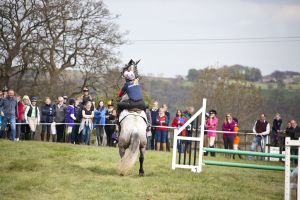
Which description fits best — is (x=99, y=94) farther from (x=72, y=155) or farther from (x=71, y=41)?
(x=72, y=155)

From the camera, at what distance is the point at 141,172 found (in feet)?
47.9

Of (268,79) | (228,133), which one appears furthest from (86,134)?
(268,79)

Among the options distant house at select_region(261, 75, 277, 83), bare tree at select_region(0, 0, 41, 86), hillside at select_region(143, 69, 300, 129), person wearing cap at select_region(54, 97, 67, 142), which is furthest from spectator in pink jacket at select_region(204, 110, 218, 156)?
distant house at select_region(261, 75, 277, 83)

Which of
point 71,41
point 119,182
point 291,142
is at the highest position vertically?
point 71,41

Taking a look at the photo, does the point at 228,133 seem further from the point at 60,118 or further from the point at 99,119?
the point at 60,118

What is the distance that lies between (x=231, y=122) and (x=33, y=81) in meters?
19.3

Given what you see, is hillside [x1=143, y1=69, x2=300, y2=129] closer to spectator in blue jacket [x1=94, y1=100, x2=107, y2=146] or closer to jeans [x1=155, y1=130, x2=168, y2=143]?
jeans [x1=155, y1=130, x2=168, y2=143]

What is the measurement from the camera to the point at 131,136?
47.1 feet

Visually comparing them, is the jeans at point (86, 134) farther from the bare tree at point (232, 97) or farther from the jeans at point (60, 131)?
the bare tree at point (232, 97)

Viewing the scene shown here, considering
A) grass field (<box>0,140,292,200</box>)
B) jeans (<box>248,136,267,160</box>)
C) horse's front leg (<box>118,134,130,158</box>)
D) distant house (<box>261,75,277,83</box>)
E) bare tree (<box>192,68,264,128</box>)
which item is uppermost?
distant house (<box>261,75,277,83</box>)

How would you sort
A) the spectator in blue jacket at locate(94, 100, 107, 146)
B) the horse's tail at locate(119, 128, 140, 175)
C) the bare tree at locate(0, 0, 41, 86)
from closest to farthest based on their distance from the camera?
the horse's tail at locate(119, 128, 140, 175), the spectator in blue jacket at locate(94, 100, 107, 146), the bare tree at locate(0, 0, 41, 86)

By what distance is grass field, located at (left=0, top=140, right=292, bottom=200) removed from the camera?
11633 mm

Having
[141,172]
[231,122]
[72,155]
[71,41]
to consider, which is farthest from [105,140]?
[71,41]

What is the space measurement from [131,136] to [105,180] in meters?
1.61
